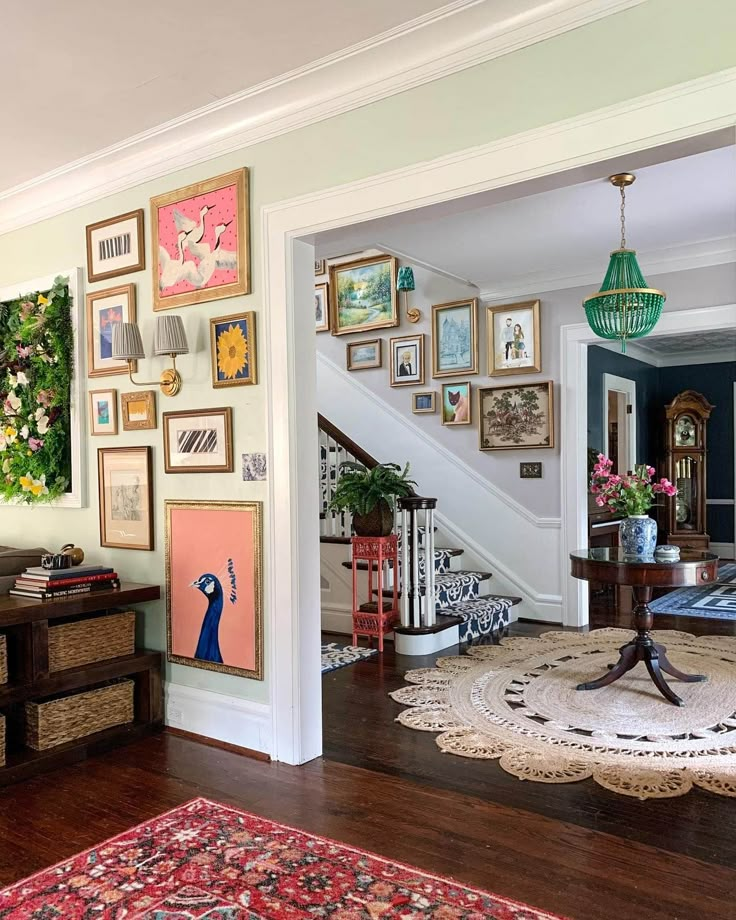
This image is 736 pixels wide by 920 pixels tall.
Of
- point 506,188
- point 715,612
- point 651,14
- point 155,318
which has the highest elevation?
point 651,14

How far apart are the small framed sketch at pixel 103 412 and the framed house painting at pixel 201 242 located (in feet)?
1.94

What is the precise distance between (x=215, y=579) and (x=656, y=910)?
7.44ft

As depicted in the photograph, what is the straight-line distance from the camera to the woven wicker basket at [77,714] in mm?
3373

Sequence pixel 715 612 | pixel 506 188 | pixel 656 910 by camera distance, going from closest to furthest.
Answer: pixel 656 910, pixel 506 188, pixel 715 612

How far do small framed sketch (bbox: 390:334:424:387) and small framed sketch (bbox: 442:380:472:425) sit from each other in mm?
304

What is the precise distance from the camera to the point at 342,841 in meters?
2.63

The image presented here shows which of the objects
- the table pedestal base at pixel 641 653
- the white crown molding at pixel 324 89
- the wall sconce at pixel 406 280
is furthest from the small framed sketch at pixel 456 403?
the white crown molding at pixel 324 89

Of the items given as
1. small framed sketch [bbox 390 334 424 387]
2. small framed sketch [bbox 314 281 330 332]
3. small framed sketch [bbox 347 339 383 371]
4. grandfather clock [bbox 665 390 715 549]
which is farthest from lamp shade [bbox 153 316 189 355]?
grandfather clock [bbox 665 390 715 549]

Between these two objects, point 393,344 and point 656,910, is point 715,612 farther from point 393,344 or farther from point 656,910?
point 656,910

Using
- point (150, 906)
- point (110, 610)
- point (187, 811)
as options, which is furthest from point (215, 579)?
point (150, 906)

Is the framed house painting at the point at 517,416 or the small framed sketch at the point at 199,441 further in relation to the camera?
the framed house painting at the point at 517,416

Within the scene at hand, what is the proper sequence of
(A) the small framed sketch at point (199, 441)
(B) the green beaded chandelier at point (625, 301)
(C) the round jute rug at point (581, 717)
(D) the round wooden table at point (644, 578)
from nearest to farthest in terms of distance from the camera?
(C) the round jute rug at point (581, 717) → (A) the small framed sketch at point (199, 441) → (D) the round wooden table at point (644, 578) → (B) the green beaded chandelier at point (625, 301)

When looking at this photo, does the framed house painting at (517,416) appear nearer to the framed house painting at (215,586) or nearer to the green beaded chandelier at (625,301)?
the green beaded chandelier at (625,301)

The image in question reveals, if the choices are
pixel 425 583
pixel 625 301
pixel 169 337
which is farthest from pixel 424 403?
pixel 169 337
